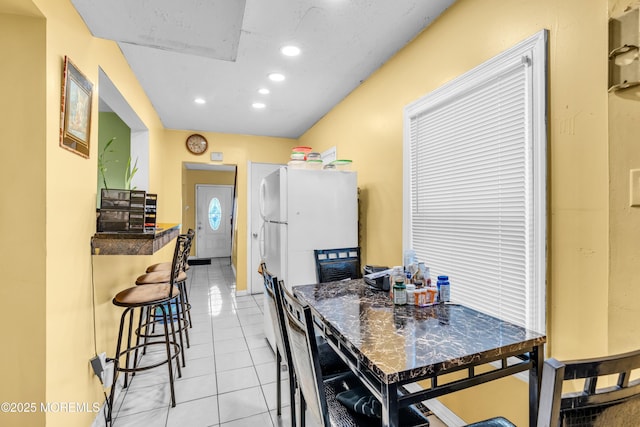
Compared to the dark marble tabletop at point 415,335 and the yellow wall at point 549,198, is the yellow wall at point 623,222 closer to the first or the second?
the yellow wall at point 549,198

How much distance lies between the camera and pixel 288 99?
341 centimetres

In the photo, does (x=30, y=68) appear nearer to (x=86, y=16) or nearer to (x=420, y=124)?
(x=86, y=16)

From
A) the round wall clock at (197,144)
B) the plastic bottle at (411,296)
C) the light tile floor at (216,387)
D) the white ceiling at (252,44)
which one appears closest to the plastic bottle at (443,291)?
the plastic bottle at (411,296)

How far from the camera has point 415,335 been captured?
1166 millimetres

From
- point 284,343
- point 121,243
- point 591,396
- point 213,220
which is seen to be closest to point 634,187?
point 591,396

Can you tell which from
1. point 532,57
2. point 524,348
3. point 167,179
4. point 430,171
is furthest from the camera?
point 167,179

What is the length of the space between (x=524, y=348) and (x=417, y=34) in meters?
2.10

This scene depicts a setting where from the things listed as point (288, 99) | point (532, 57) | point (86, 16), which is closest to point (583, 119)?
point (532, 57)

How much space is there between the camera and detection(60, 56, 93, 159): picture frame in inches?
58.0

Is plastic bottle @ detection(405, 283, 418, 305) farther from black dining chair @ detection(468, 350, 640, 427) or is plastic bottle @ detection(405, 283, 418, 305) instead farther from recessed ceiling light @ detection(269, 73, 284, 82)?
recessed ceiling light @ detection(269, 73, 284, 82)

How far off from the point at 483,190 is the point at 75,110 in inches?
91.2

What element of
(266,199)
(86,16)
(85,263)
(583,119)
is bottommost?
(85,263)

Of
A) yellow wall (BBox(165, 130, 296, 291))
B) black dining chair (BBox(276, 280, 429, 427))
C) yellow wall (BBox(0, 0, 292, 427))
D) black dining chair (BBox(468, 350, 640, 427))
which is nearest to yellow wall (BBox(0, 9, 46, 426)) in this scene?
yellow wall (BBox(0, 0, 292, 427))

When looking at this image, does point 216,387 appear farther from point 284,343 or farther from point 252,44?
point 252,44
